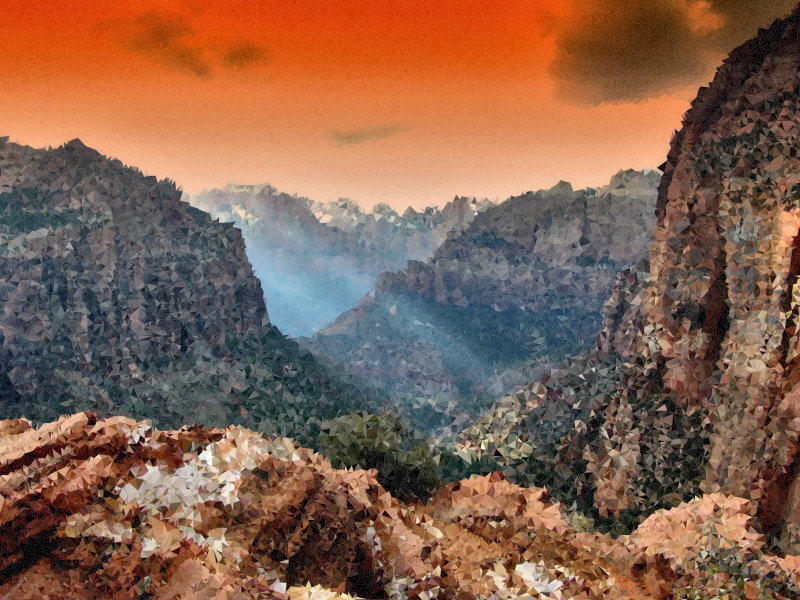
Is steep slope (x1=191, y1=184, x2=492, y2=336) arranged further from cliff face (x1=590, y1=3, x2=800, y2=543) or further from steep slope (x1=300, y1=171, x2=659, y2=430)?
cliff face (x1=590, y1=3, x2=800, y2=543)

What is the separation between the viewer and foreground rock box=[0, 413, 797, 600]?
4.31 m

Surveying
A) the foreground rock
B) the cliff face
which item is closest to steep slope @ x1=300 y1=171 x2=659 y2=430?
the cliff face

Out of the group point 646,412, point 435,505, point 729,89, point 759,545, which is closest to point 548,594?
point 435,505

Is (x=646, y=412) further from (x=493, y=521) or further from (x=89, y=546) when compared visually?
(x=89, y=546)

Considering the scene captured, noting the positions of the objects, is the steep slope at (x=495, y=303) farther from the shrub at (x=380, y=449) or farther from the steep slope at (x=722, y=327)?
the steep slope at (x=722, y=327)

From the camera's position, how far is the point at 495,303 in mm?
98438

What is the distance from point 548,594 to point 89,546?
12.7ft

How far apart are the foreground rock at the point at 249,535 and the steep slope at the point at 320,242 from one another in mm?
73354

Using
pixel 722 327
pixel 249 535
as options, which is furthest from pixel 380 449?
pixel 249 535

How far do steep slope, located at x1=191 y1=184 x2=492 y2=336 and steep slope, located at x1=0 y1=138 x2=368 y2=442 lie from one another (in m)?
12.6

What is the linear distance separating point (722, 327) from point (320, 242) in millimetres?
119483

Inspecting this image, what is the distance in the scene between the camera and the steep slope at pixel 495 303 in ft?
244

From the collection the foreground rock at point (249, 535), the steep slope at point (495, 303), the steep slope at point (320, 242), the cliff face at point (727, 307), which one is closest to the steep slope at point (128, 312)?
the steep slope at point (320, 242)

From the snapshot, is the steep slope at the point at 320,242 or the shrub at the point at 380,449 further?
the steep slope at the point at 320,242
